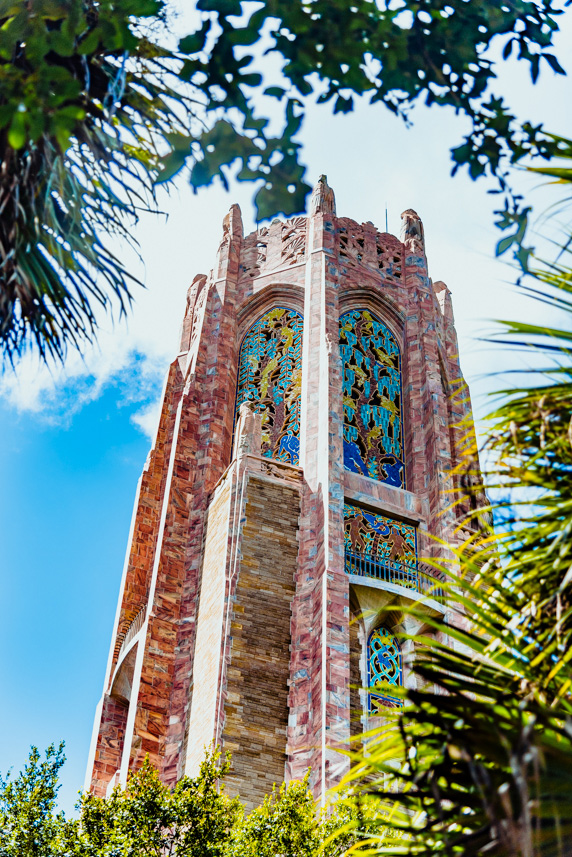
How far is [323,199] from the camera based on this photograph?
1230 inches

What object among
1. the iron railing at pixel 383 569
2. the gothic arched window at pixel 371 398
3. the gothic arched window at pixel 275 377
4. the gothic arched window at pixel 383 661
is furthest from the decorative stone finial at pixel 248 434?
the gothic arched window at pixel 383 661

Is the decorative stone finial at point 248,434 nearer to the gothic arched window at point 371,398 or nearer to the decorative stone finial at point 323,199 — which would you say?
the gothic arched window at point 371,398

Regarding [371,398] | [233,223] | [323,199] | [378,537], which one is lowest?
[378,537]

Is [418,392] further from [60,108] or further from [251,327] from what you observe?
[60,108]

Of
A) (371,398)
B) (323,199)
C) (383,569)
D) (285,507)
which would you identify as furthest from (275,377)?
(383,569)

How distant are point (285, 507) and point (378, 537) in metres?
2.06

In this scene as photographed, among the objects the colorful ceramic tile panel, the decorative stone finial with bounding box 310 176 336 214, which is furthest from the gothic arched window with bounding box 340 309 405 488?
the decorative stone finial with bounding box 310 176 336 214

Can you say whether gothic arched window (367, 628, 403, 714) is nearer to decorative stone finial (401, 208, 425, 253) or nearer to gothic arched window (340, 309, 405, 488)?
gothic arched window (340, 309, 405, 488)

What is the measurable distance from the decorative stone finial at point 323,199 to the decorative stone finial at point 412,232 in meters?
Answer: 2.34

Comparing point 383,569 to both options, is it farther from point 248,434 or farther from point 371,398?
point 371,398

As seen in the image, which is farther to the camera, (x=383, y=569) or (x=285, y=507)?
(x=285, y=507)

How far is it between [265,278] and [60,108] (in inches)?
1027

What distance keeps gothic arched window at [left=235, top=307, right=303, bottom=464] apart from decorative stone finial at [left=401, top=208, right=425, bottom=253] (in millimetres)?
4232

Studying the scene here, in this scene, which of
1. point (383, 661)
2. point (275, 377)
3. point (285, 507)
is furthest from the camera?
point (275, 377)
